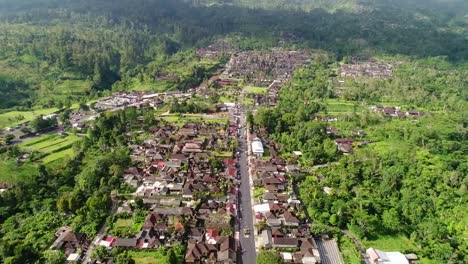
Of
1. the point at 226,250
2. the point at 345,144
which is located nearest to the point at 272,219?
the point at 226,250

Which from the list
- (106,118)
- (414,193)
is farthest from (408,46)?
(106,118)

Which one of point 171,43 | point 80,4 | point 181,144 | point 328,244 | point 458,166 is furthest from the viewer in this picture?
point 80,4

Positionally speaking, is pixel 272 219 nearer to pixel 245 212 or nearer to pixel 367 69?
pixel 245 212

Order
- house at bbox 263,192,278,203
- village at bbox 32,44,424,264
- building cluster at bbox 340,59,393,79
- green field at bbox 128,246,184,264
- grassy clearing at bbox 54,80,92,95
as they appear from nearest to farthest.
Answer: green field at bbox 128,246,184,264
village at bbox 32,44,424,264
house at bbox 263,192,278,203
grassy clearing at bbox 54,80,92,95
building cluster at bbox 340,59,393,79

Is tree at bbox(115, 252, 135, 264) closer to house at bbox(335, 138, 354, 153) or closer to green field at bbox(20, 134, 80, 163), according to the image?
green field at bbox(20, 134, 80, 163)

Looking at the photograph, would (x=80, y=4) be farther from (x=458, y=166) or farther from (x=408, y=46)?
(x=458, y=166)

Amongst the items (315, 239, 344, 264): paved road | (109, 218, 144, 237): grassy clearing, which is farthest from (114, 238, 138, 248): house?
(315, 239, 344, 264): paved road
